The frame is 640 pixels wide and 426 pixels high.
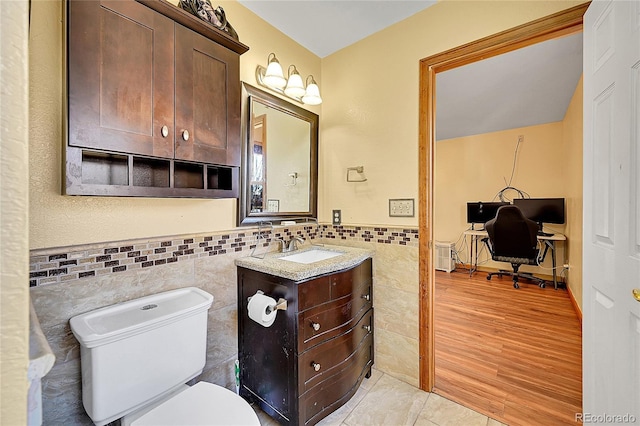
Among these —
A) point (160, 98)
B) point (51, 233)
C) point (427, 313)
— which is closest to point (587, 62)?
point (427, 313)

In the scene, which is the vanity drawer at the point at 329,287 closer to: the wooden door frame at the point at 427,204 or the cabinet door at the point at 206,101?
the wooden door frame at the point at 427,204

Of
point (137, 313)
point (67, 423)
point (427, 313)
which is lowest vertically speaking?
point (67, 423)

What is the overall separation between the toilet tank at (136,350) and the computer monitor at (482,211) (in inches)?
181

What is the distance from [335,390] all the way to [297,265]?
2.54ft

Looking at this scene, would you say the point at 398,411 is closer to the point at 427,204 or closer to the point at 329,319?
the point at 329,319

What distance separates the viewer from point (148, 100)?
1105 millimetres

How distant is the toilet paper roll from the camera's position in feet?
4.38

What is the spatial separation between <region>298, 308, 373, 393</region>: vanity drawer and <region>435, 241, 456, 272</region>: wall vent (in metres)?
3.38

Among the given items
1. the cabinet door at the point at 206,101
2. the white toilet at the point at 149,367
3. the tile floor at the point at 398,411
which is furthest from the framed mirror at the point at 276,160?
the tile floor at the point at 398,411

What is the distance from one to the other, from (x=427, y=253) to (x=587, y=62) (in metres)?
1.21

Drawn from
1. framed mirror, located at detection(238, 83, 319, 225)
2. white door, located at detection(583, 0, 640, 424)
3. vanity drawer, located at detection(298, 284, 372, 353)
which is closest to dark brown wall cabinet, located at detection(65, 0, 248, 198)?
framed mirror, located at detection(238, 83, 319, 225)

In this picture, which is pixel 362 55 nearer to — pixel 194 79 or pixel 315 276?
pixel 194 79

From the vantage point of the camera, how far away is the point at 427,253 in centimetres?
173

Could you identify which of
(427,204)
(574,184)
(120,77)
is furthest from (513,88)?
(120,77)
